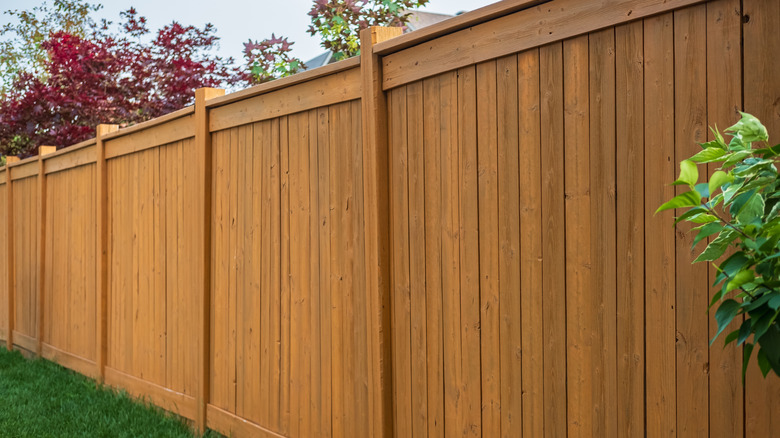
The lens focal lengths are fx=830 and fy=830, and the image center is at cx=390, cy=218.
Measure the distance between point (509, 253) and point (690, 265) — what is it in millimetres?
733

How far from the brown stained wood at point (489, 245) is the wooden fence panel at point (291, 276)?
776 mm

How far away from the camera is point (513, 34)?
2869mm

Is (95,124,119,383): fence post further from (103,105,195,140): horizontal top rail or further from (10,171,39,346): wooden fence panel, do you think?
(10,171,39,346): wooden fence panel

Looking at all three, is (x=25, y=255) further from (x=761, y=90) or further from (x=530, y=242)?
(x=761, y=90)

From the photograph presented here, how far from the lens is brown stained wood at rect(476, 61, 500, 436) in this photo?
2.96 m

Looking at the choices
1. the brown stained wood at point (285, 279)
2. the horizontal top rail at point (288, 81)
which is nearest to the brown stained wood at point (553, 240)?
the horizontal top rail at point (288, 81)

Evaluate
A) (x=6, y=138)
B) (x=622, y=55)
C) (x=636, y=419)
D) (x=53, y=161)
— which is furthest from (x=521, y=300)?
(x=6, y=138)

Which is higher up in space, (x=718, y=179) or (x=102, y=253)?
(x=718, y=179)

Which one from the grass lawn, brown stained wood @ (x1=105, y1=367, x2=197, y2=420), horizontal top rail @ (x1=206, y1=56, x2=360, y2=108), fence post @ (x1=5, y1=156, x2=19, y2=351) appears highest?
horizontal top rail @ (x1=206, y1=56, x2=360, y2=108)

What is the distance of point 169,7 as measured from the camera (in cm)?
4156

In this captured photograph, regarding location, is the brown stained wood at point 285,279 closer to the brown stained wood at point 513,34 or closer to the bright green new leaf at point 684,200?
the brown stained wood at point 513,34

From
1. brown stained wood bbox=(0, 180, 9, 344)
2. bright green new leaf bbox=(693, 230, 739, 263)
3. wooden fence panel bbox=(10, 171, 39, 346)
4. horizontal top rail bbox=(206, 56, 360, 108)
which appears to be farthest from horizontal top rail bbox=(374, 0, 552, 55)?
brown stained wood bbox=(0, 180, 9, 344)

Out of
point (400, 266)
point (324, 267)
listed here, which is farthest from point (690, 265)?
point (324, 267)

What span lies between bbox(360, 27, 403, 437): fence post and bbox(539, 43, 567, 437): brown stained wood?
0.90 metres
